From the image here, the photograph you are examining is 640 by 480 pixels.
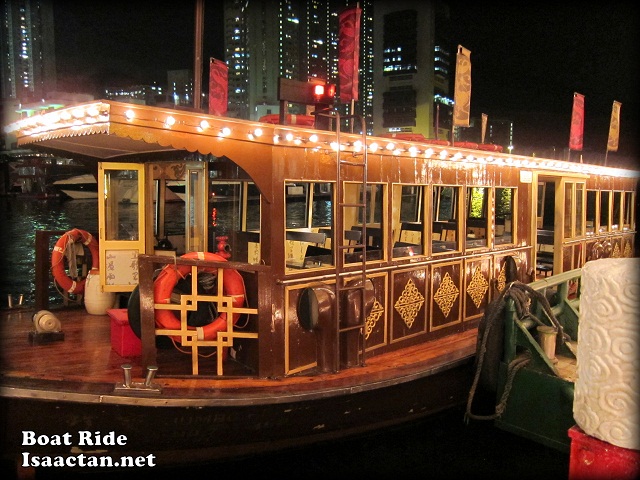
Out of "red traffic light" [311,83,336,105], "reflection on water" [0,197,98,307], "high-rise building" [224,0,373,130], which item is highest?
"high-rise building" [224,0,373,130]

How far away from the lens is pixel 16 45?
14600cm

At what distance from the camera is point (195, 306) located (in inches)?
206

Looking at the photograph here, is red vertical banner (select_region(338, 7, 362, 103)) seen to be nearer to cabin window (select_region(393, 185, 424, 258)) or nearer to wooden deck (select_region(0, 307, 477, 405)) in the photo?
cabin window (select_region(393, 185, 424, 258))

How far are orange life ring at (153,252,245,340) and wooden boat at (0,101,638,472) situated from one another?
0.02 meters

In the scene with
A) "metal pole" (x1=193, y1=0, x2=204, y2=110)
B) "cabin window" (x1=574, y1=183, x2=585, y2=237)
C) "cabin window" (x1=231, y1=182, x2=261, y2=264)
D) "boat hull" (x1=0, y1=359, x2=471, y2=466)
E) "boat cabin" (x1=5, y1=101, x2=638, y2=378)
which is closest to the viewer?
"boat hull" (x1=0, y1=359, x2=471, y2=466)

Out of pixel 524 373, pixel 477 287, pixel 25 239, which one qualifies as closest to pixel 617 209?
pixel 477 287

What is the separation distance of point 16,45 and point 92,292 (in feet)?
546

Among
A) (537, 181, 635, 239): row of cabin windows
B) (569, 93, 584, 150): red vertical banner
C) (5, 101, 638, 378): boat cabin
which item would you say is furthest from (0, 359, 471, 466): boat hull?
(569, 93, 584, 150): red vertical banner

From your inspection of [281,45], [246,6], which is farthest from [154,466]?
[246,6]

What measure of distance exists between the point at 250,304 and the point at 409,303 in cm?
227

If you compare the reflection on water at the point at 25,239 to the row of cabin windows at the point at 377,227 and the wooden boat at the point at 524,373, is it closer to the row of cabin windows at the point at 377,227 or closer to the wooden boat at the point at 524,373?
the row of cabin windows at the point at 377,227

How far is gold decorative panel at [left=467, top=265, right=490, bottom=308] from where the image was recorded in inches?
319

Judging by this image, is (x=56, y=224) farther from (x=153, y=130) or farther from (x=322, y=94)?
(x=153, y=130)

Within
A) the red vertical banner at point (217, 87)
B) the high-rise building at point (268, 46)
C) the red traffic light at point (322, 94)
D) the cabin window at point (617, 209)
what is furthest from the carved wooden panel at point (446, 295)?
the high-rise building at point (268, 46)
